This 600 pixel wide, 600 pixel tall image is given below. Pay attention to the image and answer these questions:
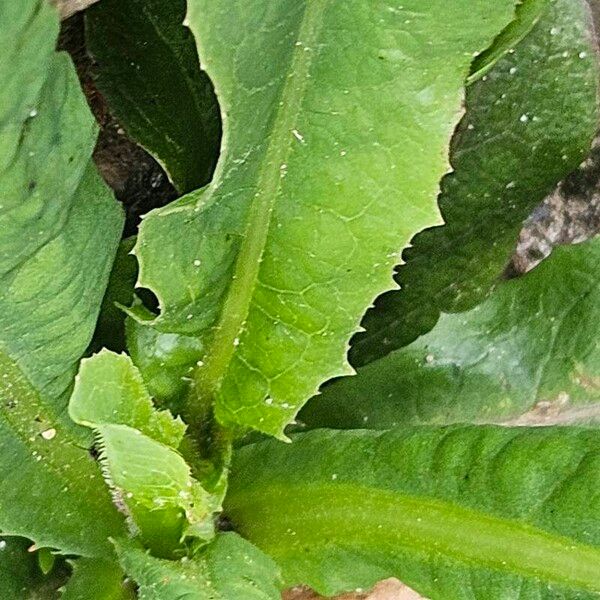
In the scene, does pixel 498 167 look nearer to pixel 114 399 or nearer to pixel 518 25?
pixel 518 25

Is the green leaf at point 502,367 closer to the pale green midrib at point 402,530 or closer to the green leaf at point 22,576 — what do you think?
the pale green midrib at point 402,530

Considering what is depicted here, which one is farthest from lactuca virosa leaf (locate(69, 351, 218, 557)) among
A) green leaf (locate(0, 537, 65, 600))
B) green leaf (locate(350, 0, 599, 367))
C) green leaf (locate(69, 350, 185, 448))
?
green leaf (locate(350, 0, 599, 367))

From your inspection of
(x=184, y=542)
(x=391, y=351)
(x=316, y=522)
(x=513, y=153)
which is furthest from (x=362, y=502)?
(x=513, y=153)

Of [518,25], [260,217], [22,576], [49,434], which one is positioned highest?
[518,25]

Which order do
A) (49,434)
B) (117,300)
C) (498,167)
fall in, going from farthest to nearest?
(498,167) → (117,300) → (49,434)

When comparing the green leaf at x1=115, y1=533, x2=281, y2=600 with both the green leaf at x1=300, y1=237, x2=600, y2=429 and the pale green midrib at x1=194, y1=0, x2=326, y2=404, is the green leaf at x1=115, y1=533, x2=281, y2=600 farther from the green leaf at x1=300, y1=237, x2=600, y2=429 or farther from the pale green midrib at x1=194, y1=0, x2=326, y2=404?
the green leaf at x1=300, y1=237, x2=600, y2=429

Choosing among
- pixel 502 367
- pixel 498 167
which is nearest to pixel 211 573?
pixel 502 367

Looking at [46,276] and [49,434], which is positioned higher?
→ [46,276]
